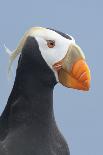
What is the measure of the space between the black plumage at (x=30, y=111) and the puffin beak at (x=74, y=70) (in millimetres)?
31

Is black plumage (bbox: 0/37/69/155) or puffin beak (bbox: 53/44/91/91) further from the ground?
puffin beak (bbox: 53/44/91/91)

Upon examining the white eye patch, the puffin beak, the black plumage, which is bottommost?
the black plumage

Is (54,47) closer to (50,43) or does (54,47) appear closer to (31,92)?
(50,43)

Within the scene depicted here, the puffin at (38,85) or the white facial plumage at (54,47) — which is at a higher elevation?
the white facial plumage at (54,47)

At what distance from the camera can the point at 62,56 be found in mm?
1980

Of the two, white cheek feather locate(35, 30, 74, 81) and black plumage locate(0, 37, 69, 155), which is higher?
white cheek feather locate(35, 30, 74, 81)

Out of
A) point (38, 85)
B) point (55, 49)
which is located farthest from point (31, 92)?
point (55, 49)

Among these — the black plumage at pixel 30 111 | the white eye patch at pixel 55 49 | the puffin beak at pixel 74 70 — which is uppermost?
the white eye patch at pixel 55 49

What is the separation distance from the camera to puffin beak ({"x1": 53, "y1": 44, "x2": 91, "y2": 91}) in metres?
1.96

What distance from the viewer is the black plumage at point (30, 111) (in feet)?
6.50

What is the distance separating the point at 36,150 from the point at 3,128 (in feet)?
0.37

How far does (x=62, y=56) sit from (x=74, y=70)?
5 centimetres

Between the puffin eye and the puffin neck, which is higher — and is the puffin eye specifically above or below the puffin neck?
above

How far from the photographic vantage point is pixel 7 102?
2053mm
